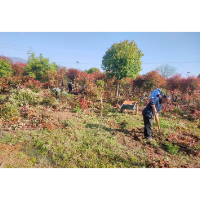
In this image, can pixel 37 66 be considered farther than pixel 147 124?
Yes

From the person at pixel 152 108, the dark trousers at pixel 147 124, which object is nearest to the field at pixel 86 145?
the dark trousers at pixel 147 124

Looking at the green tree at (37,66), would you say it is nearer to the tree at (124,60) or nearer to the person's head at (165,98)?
the tree at (124,60)

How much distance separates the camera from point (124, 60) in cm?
959

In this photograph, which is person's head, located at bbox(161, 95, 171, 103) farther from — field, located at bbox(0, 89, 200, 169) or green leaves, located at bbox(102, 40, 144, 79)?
green leaves, located at bbox(102, 40, 144, 79)

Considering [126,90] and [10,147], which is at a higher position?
[126,90]

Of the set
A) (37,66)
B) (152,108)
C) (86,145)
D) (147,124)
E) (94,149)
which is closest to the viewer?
(94,149)

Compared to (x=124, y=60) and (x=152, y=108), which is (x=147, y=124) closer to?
(x=152, y=108)

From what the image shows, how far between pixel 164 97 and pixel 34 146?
4.39 m

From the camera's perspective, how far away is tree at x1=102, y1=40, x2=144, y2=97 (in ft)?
31.6

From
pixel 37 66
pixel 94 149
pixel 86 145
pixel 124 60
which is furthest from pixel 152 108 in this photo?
pixel 37 66

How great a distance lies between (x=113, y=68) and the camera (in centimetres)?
1035

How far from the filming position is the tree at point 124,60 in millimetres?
9617
